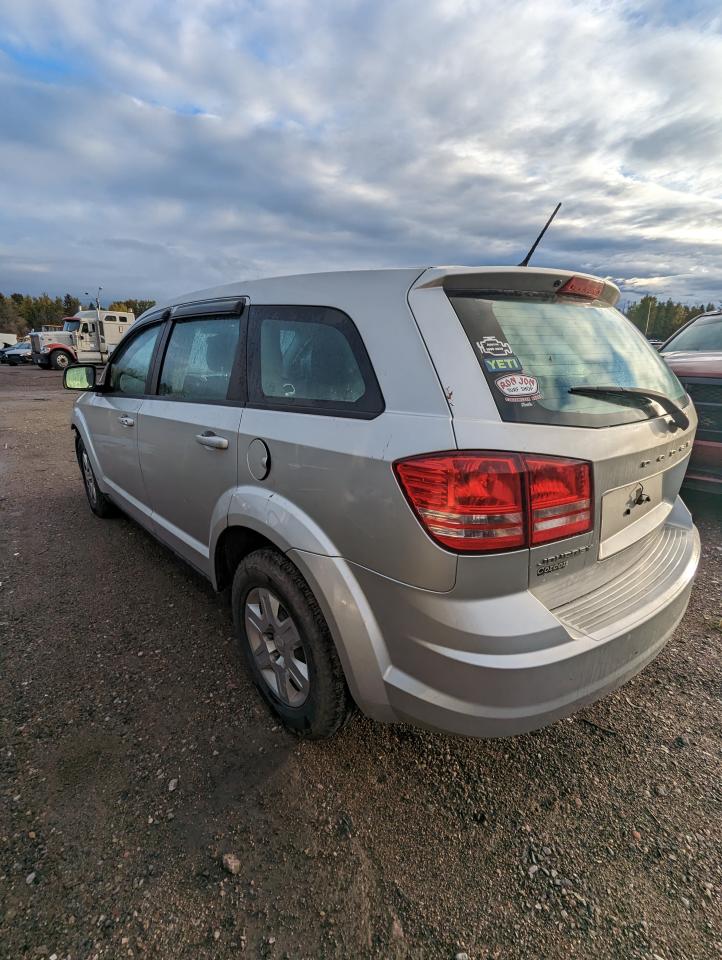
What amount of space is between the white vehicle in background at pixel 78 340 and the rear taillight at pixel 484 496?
2866cm

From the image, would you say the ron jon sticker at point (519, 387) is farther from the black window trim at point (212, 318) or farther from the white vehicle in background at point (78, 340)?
the white vehicle in background at point (78, 340)

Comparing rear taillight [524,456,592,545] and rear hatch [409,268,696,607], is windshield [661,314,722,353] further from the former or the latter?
rear taillight [524,456,592,545]

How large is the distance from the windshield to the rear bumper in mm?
4467

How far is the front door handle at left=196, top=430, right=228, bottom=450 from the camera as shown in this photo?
231cm

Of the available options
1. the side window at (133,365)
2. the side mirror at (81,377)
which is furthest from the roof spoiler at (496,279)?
the side mirror at (81,377)

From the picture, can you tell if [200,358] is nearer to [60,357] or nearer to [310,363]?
[310,363]

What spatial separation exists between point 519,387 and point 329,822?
5.37ft

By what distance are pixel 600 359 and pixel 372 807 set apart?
6.07 feet

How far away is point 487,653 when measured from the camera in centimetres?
Result: 146

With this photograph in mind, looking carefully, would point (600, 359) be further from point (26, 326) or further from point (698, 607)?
point (26, 326)

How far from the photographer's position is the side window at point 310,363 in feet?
5.75

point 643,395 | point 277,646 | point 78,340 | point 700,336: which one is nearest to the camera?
point 643,395

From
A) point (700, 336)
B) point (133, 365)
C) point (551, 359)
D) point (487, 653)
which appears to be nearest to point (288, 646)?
point (487, 653)

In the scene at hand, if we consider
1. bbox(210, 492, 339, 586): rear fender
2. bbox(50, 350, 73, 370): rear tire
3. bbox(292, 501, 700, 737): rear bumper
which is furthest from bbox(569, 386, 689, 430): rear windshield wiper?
bbox(50, 350, 73, 370): rear tire
